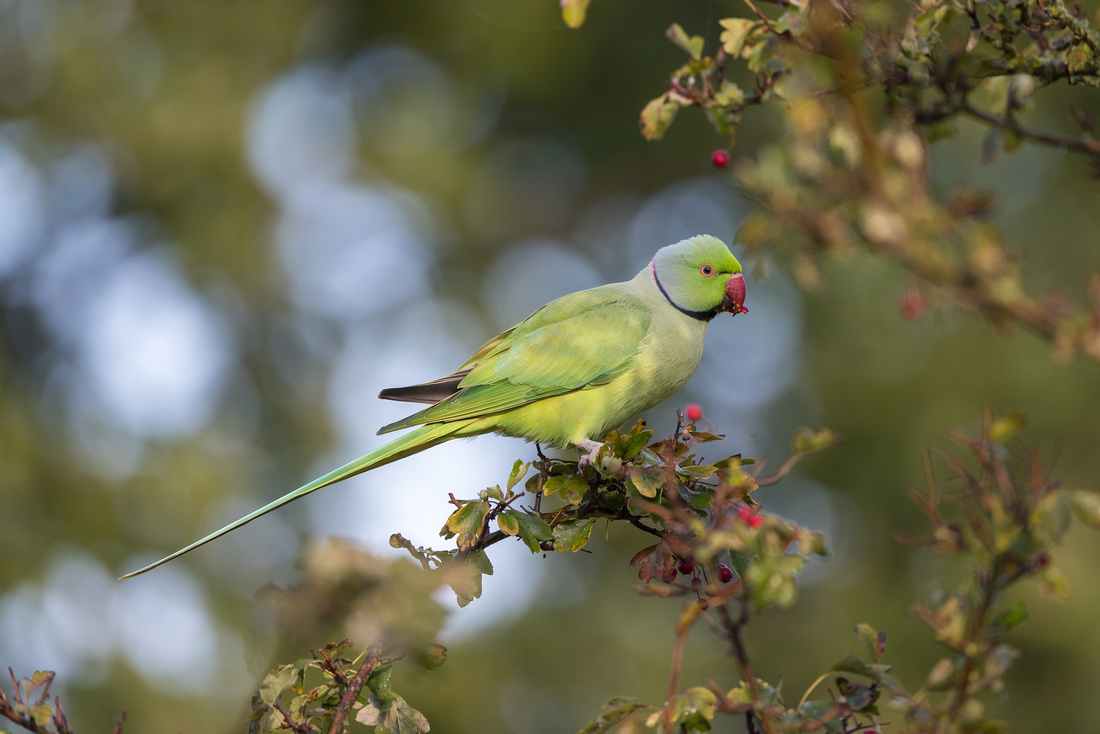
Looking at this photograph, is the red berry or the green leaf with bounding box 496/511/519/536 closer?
the red berry

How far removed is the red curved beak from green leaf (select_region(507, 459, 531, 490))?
203 centimetres

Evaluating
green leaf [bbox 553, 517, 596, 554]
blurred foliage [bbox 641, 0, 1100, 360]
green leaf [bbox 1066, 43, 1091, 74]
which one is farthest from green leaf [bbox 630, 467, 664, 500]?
green leaf [bbox 1066, 43, 1091, 74]

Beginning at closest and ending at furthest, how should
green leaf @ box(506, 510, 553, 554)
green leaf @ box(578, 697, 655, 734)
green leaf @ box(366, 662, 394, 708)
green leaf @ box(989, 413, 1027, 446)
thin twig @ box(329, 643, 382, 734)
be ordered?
1. green leaf @ box(989, 413, 1027, 446)
2. green leaf @ box(578, 697, 655, 734)
3. thin twig @ box(329, 643, 382, 734)
4. green leaf @ box(366, 662, 394, 708)
5. green leaf @ box(506, 510, 553, 554)

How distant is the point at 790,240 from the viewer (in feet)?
3.95

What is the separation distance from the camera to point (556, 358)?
391 cm

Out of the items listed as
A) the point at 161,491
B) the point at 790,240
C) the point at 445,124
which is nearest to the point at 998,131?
the point at 790,240

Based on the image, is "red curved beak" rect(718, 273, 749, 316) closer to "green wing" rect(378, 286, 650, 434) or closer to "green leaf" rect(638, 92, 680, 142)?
"green wing" rect(378, 286, 650, 434)

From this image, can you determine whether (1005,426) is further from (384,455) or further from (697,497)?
(384,455)

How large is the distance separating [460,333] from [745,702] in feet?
34.1

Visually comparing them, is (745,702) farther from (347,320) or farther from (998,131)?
(347,320)

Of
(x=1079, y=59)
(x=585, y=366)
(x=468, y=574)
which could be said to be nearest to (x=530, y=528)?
(x=468, y=574)

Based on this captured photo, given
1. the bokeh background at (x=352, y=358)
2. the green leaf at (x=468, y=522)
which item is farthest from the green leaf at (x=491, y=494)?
the bokeh background at (x=352, y=358)

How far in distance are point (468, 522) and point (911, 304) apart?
4.01ft

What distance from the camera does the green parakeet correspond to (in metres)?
3.81
